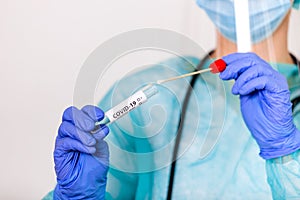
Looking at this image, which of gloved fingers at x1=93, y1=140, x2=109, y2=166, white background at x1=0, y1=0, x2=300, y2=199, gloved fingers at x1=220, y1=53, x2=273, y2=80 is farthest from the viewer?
white background at x1=0, y1=0, x2=300, y2=199

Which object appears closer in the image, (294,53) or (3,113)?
(294,53)

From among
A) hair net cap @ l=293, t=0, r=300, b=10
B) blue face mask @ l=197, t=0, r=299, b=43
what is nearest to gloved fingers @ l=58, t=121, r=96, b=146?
blue face mask @ l=197, t=0, r=299, b=43

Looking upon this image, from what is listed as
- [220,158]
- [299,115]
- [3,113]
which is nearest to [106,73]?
[220,158]

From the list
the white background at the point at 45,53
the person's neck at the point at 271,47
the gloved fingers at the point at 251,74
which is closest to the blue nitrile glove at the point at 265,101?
the gloved fingers at the point at 251,74

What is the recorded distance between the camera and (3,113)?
5.41ft

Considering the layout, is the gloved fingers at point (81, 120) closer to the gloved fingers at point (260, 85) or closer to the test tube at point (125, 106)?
the test tube at point (125, 106)

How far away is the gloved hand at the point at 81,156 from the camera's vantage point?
1.12 metres

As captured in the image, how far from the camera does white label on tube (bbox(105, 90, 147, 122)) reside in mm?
1105

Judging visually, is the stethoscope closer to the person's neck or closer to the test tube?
the person's neck

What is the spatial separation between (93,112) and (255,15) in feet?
1.33

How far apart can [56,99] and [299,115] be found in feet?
2.34

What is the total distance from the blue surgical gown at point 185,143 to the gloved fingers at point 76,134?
0.09 m

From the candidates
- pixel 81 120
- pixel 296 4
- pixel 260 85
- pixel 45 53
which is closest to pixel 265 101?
pixel 260 85

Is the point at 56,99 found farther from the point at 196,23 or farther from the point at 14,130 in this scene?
the point at 196,23
